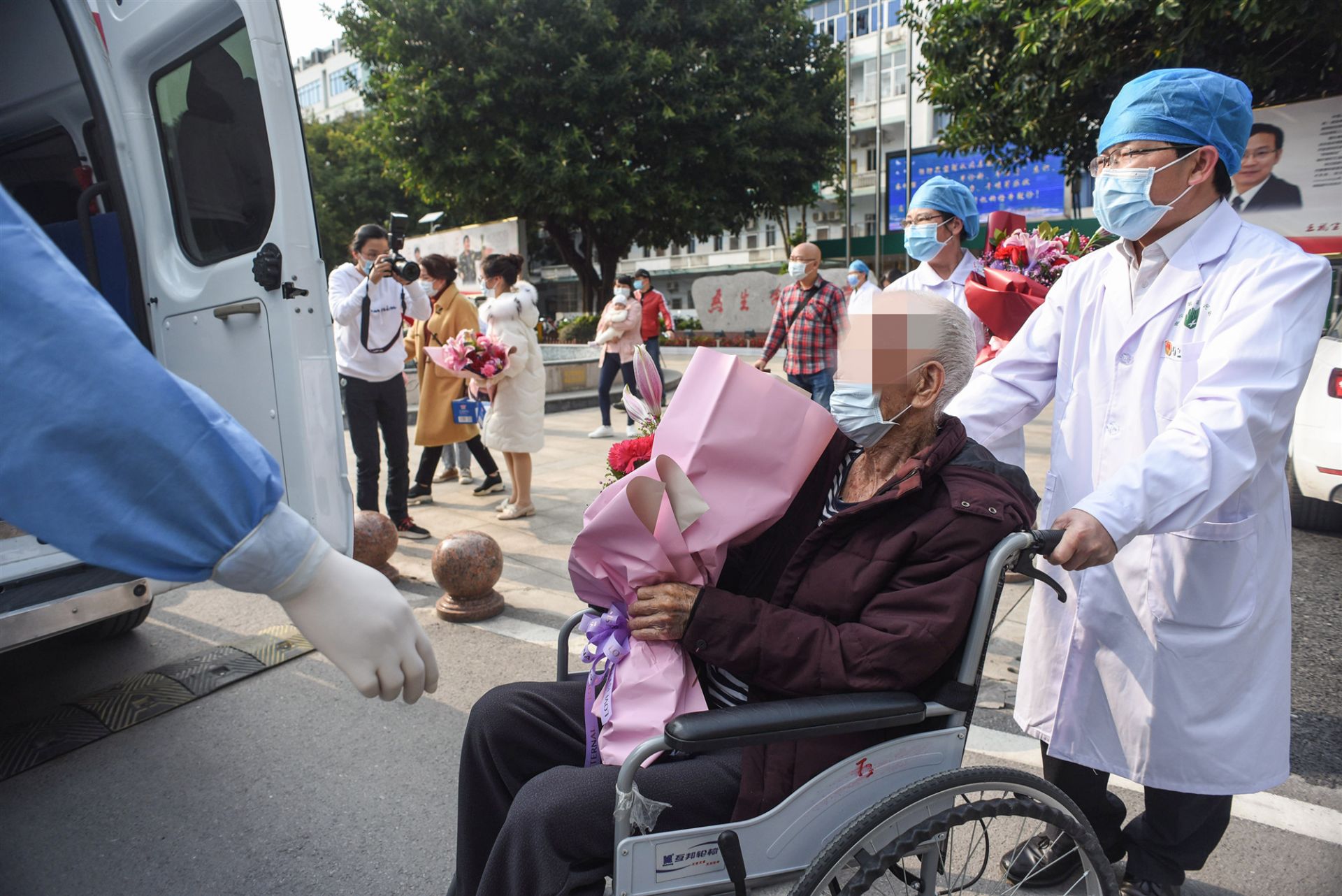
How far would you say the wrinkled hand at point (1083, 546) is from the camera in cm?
166

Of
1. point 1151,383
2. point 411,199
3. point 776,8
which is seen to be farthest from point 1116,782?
point 411,199

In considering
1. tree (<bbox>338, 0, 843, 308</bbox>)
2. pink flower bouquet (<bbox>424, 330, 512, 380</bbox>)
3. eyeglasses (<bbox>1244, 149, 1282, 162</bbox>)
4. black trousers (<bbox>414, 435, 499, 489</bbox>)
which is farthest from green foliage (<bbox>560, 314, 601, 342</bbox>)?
eyeglasses (<bbox>1244, 149, 1282, 162</bbox>)

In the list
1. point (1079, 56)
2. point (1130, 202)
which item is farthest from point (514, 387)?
point (1079, 56)

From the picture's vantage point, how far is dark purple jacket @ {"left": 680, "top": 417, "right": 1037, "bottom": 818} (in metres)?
1.65

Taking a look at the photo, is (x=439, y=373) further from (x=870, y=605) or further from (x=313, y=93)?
(x=313, y=93)

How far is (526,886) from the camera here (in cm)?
159

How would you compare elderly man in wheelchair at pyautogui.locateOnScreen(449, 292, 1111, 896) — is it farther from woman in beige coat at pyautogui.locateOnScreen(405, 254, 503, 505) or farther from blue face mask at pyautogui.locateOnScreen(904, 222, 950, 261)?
woman in beige coat at pyautogui.locateOnScreen(405, 254, 503, 505)

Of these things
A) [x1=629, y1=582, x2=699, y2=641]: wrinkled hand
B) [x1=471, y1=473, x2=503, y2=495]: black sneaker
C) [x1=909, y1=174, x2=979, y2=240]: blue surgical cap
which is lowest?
[x1=471, y1=473, x2=503, y2=495]: black sneaker

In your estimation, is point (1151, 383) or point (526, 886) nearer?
point (526, 886)

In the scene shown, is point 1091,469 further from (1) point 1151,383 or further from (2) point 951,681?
(2) point 951,681

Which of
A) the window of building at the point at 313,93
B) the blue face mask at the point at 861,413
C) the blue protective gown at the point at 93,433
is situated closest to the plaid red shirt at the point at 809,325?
the blue face mask at the point at 861,413

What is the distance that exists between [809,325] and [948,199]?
108 inches

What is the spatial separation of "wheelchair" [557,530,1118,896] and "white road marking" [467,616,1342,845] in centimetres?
125

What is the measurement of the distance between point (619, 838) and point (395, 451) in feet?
15.3
